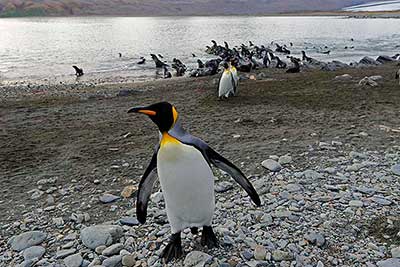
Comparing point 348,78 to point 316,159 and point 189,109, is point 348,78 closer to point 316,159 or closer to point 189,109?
point 189,109

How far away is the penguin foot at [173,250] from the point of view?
3.07 m

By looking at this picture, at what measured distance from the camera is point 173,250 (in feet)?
10.1

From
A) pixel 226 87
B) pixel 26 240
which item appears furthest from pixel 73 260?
pixel 226 87

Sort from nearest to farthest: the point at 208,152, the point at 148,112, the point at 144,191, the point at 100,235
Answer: the point at 148,112 → the point at 208,152 → the point at 144,191 → the point at 100,235

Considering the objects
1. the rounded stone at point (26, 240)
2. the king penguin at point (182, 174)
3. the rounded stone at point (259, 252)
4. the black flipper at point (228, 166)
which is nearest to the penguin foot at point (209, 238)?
the king penguin at point (182, 174)

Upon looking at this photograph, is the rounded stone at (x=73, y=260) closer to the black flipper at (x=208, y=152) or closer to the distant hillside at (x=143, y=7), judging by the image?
the black flipper at (x=208, y=152)

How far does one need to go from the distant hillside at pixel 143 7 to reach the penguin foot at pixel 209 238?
363 feet

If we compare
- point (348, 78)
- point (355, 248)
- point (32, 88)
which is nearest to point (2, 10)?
point (32, 88)

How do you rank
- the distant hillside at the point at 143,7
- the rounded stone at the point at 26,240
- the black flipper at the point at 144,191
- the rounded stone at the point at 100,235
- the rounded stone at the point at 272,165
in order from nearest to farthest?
1. the black flipper at the point at 144,191
2. the rounded stone at the point at 100,235
3. the rounded stone at the point at 26,240
4. the rounded stone at the point at 272,165
5. the distant hillside at the point at 143,7

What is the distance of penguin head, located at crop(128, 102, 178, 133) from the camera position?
279 centimetres

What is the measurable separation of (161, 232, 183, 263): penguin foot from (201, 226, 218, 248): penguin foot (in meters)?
0.20

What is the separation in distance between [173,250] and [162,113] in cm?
104

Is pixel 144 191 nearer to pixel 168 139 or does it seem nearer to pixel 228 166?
pixel 168 139

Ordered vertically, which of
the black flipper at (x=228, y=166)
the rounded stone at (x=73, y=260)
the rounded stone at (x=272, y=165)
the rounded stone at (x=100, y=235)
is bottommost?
the rounded stone at (x=272, y=165)
